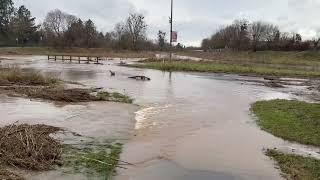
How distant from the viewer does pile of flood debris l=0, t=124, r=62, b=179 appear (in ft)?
31.2

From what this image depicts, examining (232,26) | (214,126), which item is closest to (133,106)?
(214,126)

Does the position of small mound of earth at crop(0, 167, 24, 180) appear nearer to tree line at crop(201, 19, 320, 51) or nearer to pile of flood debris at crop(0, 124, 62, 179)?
pile of flood debris at crop(0, 124, 62, 179)

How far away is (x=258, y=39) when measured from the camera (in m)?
118

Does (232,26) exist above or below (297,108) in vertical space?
above

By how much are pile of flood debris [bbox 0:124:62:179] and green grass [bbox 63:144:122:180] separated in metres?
0.28

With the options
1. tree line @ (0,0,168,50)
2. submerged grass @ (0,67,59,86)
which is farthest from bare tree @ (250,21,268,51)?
submerged grass @ (0,67,59,86)

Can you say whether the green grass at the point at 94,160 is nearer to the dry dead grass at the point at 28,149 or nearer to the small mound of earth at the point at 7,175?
the dry dead grass at the point at 28,149

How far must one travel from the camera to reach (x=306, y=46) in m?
98.8

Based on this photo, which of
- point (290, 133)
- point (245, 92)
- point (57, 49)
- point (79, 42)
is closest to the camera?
point (290, 133)

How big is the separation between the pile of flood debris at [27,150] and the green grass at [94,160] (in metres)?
0.28

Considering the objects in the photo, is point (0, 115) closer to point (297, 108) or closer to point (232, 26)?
point (297, 108)

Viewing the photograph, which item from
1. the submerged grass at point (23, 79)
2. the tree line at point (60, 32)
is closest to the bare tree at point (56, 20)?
the tree line at point (60, 32)

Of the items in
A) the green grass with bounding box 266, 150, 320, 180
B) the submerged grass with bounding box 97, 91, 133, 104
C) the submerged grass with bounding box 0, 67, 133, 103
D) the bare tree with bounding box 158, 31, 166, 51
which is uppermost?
the bare tree with bounding box 158, 31, 166, 51

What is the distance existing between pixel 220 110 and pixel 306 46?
83.8m
